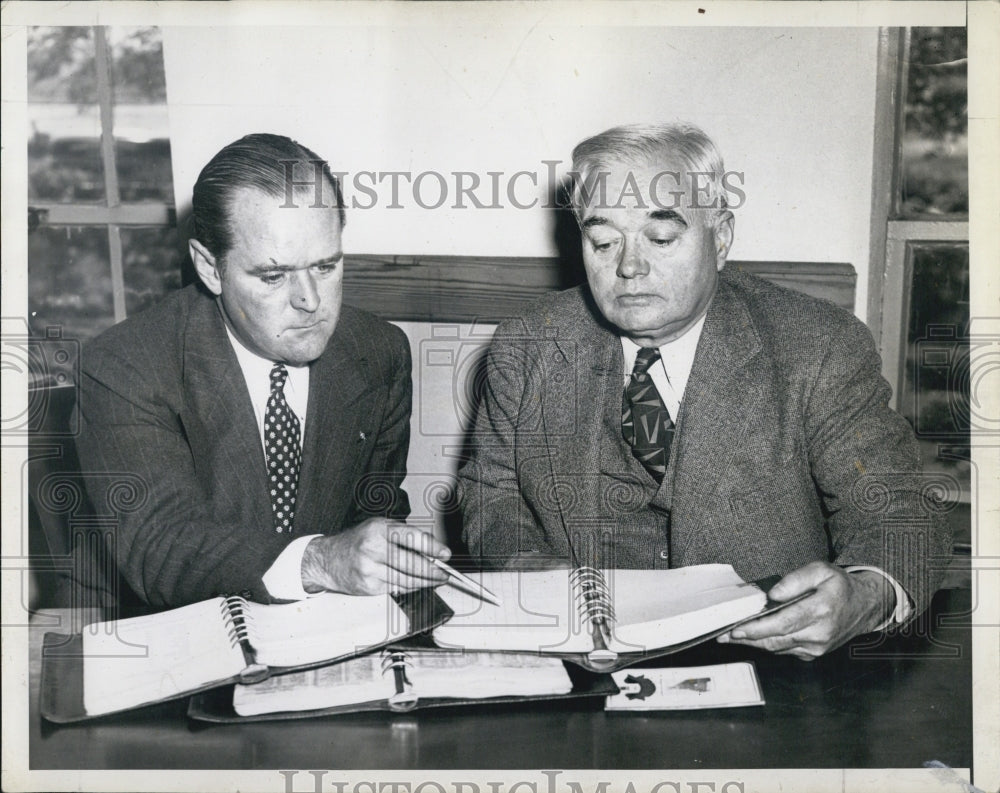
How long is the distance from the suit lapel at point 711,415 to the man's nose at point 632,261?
155 millimetres

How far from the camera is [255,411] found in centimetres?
149

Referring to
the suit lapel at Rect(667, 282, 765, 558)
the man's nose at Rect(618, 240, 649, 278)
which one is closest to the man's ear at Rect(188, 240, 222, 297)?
the man's nose at Rect(618, 240, 649, 278)

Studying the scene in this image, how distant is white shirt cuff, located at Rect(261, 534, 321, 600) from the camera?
1393 mm

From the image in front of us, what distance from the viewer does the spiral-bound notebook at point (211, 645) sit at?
129 cm

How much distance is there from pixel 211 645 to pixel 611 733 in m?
0.59

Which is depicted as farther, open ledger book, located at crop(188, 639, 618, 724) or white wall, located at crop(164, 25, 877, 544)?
white wall, located at crop(164, 25, 877, 544)

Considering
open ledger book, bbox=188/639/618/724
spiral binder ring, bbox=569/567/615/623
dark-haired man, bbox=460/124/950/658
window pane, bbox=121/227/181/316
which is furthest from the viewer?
window pane, bbox=121/227/181/316

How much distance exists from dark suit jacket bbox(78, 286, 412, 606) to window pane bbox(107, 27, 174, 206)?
0.20 metres

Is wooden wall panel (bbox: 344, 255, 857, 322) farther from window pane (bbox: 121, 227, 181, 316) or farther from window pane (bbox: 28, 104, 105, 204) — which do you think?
window pane (bbox: 28, 104, 105, 204)

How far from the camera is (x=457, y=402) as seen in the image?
1.55m

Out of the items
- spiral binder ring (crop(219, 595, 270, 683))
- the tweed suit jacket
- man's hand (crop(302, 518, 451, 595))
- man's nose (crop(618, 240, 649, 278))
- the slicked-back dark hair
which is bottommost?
spiral binder ring (crop(219, 595, 270, 683))

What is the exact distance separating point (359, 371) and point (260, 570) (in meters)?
0.36

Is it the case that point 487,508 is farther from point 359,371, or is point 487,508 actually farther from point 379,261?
point 379,261

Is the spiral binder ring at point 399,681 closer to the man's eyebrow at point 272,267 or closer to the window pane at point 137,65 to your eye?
the man's eyebrow at point 272,267
